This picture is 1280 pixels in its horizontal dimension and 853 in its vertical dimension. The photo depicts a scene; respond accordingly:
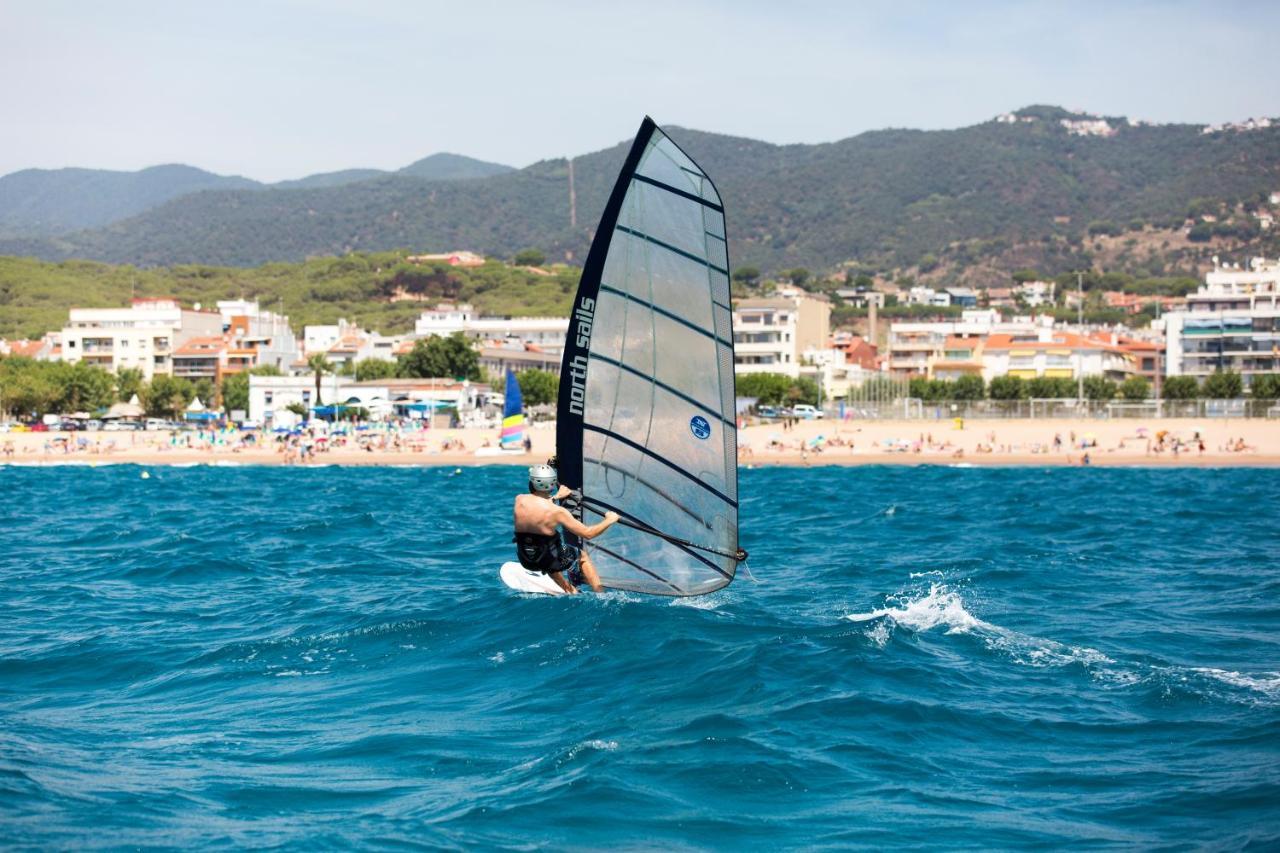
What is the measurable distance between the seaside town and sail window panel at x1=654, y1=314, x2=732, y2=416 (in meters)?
44.8

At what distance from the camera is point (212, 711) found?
30.7 ft

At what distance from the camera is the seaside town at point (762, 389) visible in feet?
198

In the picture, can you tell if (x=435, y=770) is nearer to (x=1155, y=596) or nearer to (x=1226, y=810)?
(x=1226, y=810)

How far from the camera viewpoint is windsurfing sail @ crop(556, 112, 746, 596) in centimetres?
1061

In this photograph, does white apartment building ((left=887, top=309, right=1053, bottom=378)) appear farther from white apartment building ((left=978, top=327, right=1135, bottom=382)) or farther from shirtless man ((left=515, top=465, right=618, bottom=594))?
shirtless man ((left=515, top=465, right=618, bottom=594))

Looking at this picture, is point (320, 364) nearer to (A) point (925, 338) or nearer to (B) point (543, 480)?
(A) point (925, 338)

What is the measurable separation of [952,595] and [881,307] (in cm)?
17899

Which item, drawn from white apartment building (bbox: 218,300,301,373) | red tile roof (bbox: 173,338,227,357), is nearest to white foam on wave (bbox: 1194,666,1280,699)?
white apartment building (bbox: 218,300,301,373)

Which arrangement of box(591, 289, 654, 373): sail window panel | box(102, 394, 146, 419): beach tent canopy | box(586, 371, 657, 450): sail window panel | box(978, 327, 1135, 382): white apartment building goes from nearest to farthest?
box(591, 289, 654, 373): sail window panel < box(586, 371, 657, 450): sail window panel < box(102, 394, 146, 419): beach tent canopy < box(978, 327, 1135, 382): white apartment building

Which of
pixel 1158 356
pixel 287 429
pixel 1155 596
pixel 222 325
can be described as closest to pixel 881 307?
pixel 1158 356

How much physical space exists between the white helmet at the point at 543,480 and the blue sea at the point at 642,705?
1226 millimetres

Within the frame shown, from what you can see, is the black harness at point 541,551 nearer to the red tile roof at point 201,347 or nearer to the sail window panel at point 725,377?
the sail window panel at point 725,377

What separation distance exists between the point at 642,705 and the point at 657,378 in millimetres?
2828

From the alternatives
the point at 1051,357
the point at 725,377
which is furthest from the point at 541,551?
the point at 1051,357
